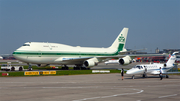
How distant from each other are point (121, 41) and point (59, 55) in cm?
2292

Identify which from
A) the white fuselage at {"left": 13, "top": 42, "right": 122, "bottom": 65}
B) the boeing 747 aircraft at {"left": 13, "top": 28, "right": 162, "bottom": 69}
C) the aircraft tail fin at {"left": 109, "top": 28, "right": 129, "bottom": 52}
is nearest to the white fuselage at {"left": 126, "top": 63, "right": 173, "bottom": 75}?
the boeing 747 aircraft at {"left": 13, "top": 28, "right": 162, "bottom": 69}

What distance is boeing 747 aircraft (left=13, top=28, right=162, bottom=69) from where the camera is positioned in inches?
2197

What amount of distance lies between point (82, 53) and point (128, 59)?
13053 millimetres

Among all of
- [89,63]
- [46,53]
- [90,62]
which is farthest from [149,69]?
[46,53]

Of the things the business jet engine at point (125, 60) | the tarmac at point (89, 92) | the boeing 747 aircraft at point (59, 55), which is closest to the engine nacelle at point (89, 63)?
the boeing 747 aircraft at point (59, 55)

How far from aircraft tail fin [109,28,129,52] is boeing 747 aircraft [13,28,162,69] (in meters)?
4.32

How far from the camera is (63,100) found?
18.0 m

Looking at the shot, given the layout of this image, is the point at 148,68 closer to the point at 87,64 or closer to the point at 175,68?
the point at 175,68

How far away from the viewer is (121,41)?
7500 cm

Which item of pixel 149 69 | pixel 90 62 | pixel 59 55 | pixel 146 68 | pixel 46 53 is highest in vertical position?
pixel 46 53

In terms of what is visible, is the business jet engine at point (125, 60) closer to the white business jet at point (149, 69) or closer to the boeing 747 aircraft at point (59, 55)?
the boeing 747 aircraft at point (59, 55)

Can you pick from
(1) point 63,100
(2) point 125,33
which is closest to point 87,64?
(2) point 125,33

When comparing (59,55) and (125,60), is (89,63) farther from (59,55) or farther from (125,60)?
(125,60)

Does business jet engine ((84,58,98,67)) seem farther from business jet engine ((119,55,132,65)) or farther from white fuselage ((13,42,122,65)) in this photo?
business jet engine ((119,55,132,65))
